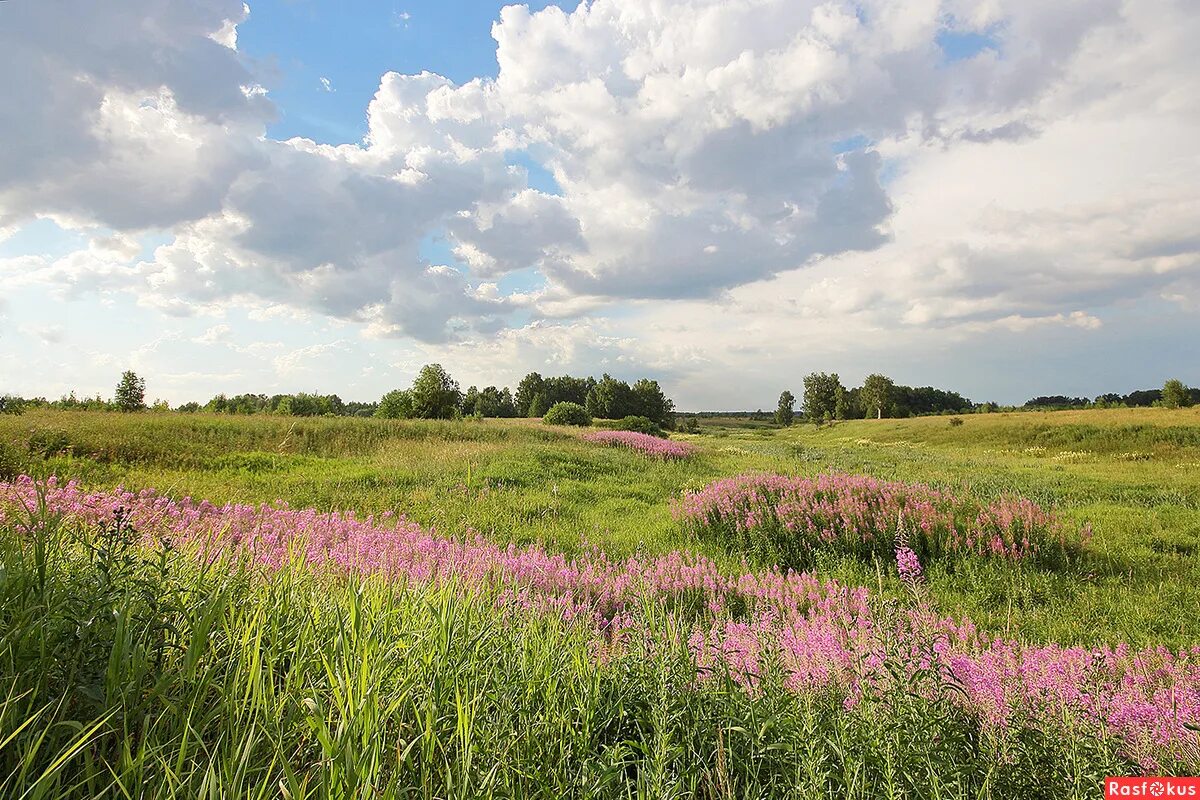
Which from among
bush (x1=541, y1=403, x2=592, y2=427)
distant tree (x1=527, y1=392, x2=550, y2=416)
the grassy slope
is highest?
distant tree (x1=527, y1=392, x2=550, y2=416)

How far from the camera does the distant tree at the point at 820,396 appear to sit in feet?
305

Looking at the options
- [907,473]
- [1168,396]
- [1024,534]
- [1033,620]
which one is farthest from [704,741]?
[1168,396]

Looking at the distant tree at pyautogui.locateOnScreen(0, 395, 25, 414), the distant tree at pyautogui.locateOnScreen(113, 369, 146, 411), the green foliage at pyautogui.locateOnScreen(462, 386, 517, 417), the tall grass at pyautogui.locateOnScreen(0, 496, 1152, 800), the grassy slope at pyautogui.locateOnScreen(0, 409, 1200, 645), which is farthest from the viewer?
the green foliage at pyautogui.locateOnScreen(462, 386, 517, 417)

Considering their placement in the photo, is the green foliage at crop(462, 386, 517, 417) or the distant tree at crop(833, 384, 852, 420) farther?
the green foliage at crop(462, 386, 517, 417)

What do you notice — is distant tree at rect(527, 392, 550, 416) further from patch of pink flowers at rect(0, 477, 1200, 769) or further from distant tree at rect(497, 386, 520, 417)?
patch of pink flowers at rect(0, 477, 1200, 769)

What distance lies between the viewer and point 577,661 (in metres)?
2.68

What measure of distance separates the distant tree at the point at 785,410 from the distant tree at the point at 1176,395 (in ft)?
182

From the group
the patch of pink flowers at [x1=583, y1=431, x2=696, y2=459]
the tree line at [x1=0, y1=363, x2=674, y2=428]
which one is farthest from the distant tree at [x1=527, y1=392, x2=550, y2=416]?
the patch of pink flowers at [x1=583, y1=431, x2=696, y2=459]

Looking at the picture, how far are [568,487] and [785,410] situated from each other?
10408 centimetres

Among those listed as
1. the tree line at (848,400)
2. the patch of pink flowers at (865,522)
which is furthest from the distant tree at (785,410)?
the patch of pink flowers at (865,522)

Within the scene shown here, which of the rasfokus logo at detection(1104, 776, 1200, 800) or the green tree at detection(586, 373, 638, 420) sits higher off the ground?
the green tree at detection(586, 373, 638, 420)

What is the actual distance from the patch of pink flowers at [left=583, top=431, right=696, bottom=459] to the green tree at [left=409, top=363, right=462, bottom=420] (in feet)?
67.5

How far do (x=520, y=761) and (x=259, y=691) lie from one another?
3.24 ft

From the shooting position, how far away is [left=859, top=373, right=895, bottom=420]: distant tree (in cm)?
8925
